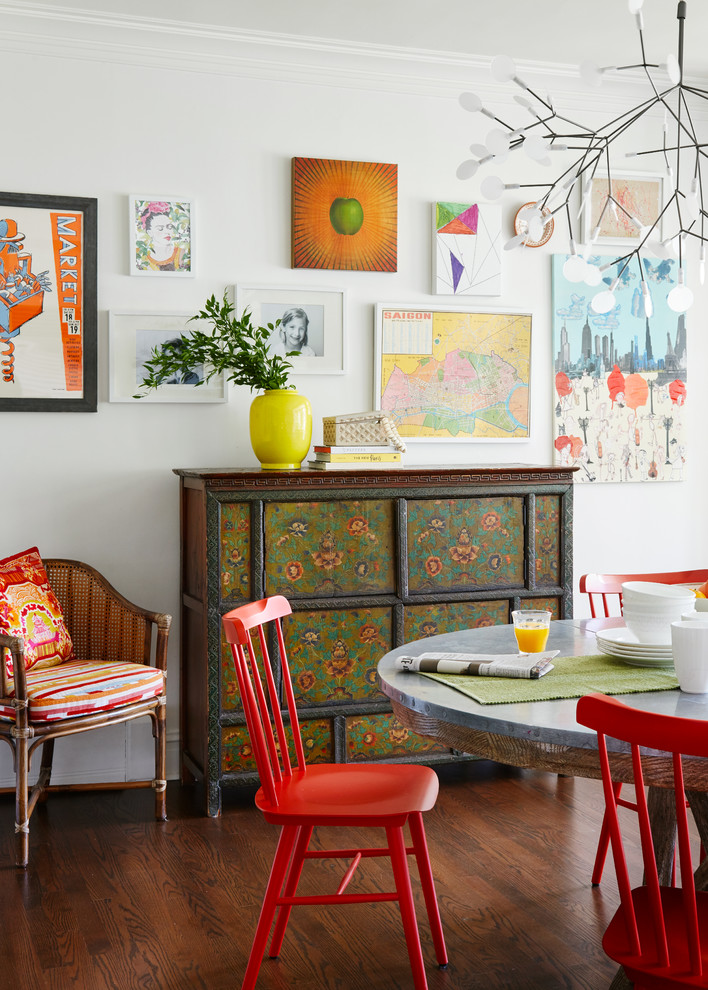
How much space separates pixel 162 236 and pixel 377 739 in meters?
2.11

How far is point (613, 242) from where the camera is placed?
14.4ft

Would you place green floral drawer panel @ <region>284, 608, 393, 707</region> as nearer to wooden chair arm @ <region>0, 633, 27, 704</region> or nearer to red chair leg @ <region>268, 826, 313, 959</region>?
wooden chair arm @ <region>0, 633, 27, 704</region>

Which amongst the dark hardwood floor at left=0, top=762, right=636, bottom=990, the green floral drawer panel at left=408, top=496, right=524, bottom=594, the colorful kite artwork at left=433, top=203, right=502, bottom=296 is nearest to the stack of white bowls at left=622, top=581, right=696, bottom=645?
the dark hardwood floor at left=0, top=762, right=636, bottom=990

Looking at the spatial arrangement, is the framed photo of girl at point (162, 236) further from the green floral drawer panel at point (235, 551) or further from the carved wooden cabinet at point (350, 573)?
the green floral drawer panel at point (235, 551)

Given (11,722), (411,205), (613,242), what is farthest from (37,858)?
(613,242)

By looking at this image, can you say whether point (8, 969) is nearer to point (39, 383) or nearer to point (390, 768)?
point (390, 768)

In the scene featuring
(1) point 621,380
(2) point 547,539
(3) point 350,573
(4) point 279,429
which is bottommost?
(3) point 350,573

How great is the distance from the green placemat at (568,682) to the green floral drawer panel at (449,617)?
140 centimetres

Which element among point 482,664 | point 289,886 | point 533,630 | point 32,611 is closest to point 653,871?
point 482,664

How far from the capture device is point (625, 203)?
4.36 meters

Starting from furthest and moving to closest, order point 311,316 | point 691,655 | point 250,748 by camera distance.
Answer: point 311,316 < point 250,748 < point 691,655

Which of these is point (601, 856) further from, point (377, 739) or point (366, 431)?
point (366, 431)

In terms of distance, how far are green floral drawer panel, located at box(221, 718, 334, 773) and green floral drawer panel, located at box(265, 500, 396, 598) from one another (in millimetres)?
484

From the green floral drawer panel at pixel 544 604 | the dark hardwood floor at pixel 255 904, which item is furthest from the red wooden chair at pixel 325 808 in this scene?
the green floral drawer panel at pixel 544 604
